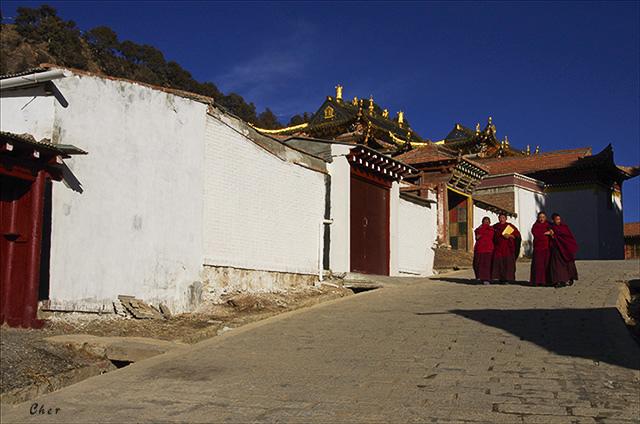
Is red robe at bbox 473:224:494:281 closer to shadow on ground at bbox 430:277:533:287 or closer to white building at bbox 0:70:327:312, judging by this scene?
shadow on ground at bbox 430:277:533:287

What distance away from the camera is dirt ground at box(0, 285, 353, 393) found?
8.34 m

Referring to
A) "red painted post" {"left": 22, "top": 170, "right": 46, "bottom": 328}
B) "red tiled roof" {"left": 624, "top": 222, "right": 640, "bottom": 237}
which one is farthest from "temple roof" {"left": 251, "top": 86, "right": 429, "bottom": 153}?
"red tiled roof" {"left": 624, "top": 222, "right": 640, "bottom": 237}

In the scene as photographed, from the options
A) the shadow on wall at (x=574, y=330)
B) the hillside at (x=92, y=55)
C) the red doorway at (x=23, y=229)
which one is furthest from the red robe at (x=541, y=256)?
the hillside at (x=92, y=55)

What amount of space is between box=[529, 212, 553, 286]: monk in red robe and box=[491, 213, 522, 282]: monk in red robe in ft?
2.22

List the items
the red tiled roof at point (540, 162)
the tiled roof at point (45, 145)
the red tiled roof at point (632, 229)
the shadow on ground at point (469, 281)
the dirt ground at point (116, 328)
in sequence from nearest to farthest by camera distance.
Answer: the dirt ground at point (116, 328), the tiled roof at point (45, 145), the shadow on ground at point (469, 281), the red tiled roof at point (540, 162), the red tiled roof at point (632, 229)

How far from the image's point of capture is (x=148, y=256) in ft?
38.4

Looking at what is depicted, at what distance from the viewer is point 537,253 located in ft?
49.2

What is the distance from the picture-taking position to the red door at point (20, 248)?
10820mm

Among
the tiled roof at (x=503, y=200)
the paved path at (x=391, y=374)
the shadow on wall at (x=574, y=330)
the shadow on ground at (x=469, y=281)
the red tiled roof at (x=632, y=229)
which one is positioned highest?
the tiled roof at (x=503, y=200)

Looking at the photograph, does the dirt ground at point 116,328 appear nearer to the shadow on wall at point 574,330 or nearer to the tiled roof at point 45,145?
the tiled roof at point 45,145

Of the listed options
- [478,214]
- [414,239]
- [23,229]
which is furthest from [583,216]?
[23,229]

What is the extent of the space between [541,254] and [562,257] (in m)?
0.47

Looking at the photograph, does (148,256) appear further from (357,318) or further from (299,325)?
(357,318)

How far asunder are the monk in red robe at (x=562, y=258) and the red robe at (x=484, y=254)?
1.53 meters
